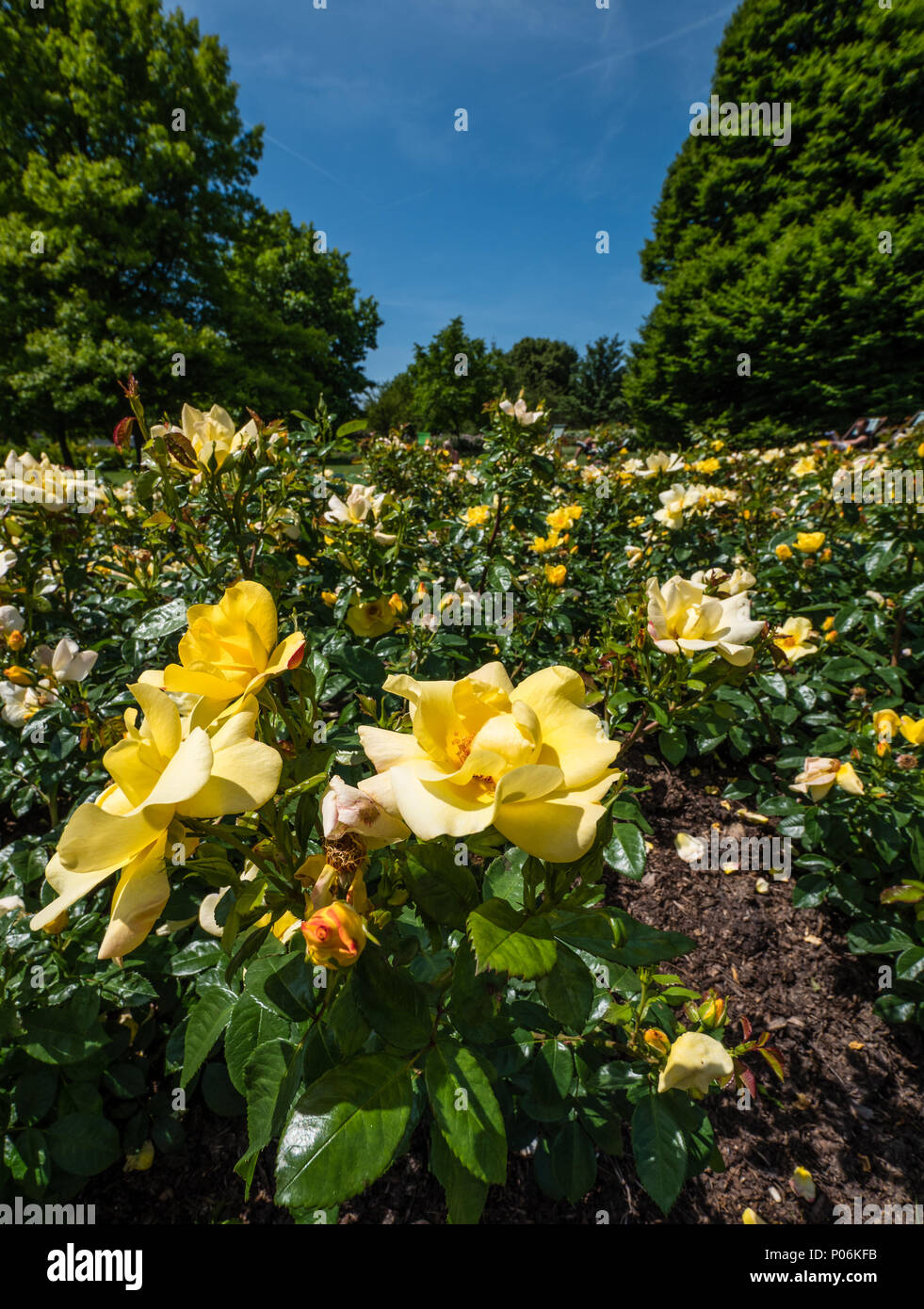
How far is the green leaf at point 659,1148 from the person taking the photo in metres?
0.97

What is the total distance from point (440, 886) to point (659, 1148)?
746 millimetres

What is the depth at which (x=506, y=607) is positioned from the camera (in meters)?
2.50

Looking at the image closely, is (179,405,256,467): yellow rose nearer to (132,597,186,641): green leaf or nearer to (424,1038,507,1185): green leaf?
(132,597,186,641): green leaf

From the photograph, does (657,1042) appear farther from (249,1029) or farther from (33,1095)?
(33,1095)

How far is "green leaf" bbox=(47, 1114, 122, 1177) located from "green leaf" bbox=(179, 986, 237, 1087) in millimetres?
660

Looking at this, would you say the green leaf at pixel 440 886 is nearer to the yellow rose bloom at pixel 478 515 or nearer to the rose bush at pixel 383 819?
the rose bush at pixel 383 819

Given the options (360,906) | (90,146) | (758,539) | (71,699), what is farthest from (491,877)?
(90,146)

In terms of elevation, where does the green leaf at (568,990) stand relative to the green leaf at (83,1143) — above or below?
above

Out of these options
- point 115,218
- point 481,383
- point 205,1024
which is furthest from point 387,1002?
point 481,383

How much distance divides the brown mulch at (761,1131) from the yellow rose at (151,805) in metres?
1.42

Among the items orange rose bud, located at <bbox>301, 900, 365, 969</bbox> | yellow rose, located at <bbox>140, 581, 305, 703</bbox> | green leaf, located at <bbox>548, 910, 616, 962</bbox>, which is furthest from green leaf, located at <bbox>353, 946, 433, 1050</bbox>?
yellow rose, located at <bbox>140, 581, 305, 703</bbox>

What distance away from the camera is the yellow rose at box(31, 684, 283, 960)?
1.83ft

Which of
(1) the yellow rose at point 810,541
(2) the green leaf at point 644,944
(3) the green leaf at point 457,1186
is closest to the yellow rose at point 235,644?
(3) the green leaf at point 457,1186

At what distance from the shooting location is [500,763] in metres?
0.62
